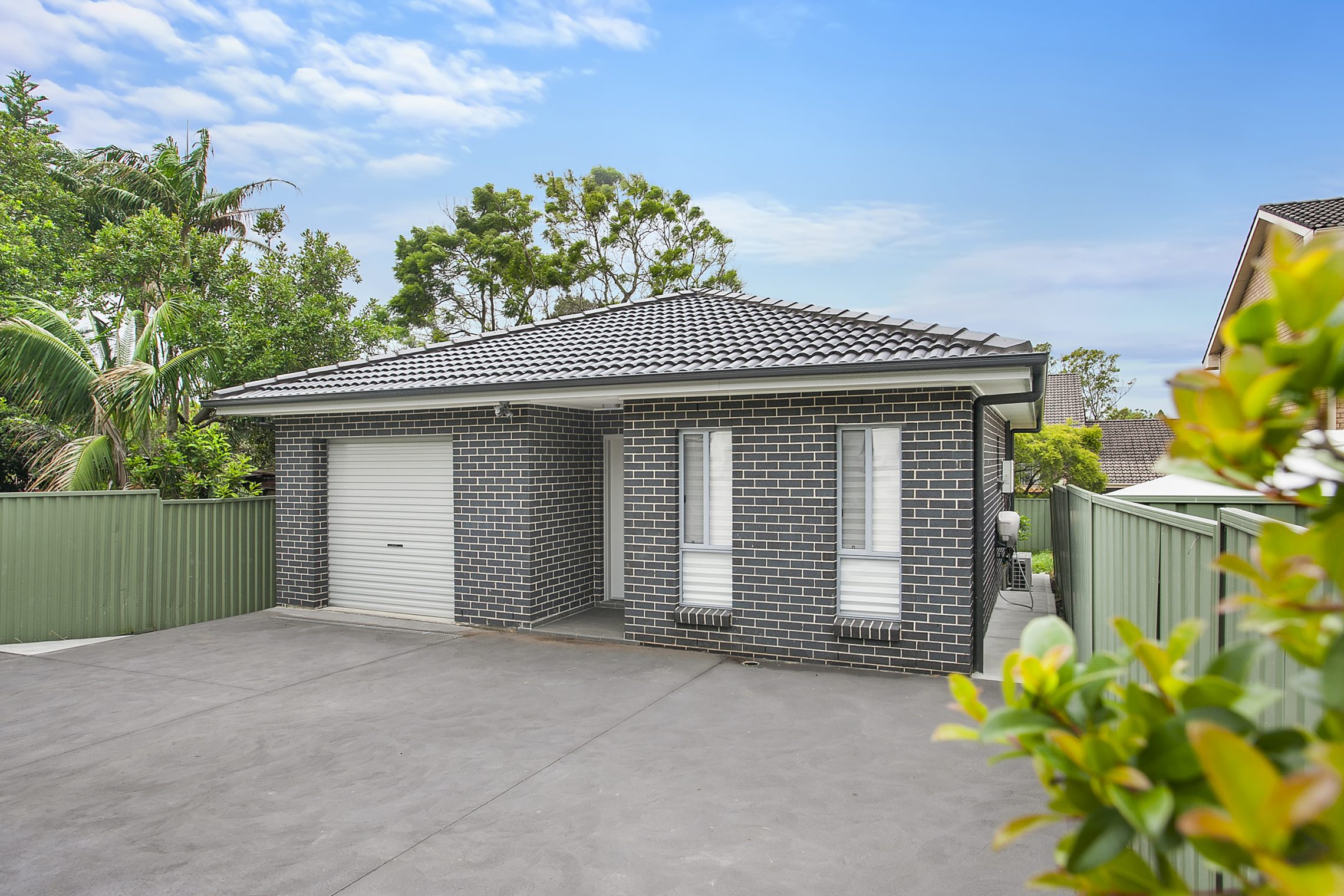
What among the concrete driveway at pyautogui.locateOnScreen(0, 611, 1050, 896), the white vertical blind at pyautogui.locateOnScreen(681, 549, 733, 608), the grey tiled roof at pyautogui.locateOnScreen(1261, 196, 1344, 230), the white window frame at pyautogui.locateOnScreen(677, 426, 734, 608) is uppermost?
the grey tiled roof at pyautogui.locateOnScreen(1261, 196, 1344, 230)

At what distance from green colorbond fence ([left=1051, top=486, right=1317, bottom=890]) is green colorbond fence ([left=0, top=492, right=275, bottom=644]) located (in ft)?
35.3

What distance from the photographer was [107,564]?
960 cm

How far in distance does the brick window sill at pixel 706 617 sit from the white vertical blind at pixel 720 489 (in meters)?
0.75

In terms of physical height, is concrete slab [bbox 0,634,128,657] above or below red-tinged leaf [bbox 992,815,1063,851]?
below

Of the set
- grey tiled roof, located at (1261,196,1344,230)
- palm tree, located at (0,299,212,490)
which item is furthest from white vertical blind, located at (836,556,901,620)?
grey tiled roof, located at (1261,196,1344,230)

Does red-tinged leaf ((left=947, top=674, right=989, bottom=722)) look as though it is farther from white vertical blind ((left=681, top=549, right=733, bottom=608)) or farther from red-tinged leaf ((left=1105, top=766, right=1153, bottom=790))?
white vertical blind ((left=681, top=549, right=733, bottom=608))

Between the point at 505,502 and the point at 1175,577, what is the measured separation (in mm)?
7872

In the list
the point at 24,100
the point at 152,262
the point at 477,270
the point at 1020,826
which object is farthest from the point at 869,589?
the point at 24,100

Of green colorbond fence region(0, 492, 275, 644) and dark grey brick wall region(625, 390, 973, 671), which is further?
green colorbond fence region(0, 492, 275, 644)

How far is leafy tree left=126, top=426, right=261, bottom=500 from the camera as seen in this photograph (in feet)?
35.2

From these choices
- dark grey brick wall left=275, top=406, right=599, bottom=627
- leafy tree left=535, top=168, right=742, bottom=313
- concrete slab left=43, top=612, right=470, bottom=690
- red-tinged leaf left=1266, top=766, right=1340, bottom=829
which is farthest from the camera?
leafy tree left=535, top=168, right=742, bottom=313

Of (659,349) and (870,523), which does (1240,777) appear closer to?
(870,523)

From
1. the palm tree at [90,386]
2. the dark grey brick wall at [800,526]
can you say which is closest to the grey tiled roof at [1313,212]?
the dark grey brick wall at [800,526]

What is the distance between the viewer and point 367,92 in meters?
27.8
